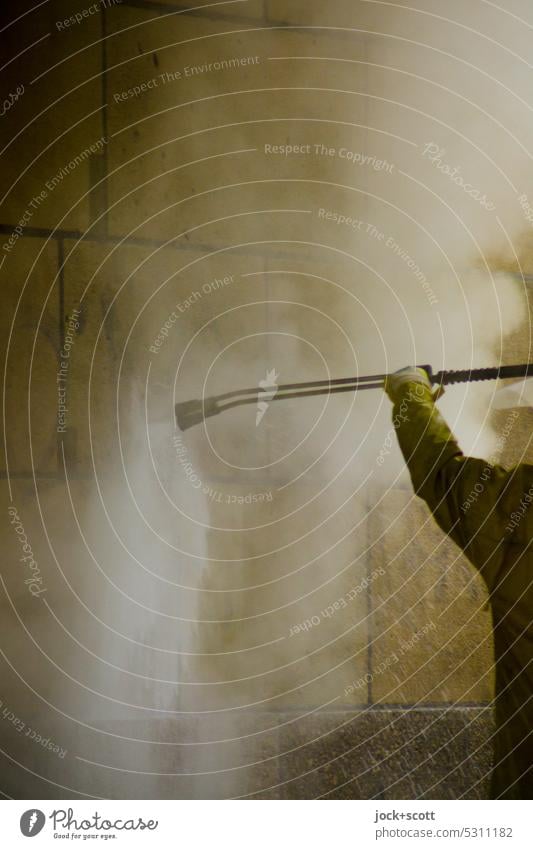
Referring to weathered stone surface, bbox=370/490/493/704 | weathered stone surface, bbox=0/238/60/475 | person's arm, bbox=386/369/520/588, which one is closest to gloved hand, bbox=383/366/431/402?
person's arm, bbox=386/369/520/588

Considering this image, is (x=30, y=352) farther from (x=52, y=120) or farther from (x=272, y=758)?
(x=272, y=758)

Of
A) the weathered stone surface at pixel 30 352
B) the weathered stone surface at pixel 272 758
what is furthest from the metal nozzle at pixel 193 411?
the weathered stone surface at pixel 272 758

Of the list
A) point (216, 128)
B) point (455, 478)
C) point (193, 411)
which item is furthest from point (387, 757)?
point (216, 128)

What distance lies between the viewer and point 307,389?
716mm

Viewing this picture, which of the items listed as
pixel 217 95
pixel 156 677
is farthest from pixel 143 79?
pixel 156 677

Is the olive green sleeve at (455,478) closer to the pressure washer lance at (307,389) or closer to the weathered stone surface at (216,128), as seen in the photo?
the pressure washer lance at (307,389)

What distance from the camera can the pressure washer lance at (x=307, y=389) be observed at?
686 millimetres

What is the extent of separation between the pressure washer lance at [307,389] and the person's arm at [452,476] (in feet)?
0.09

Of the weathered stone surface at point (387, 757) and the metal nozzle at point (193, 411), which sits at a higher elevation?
the metal nozzle at point (193, 411)

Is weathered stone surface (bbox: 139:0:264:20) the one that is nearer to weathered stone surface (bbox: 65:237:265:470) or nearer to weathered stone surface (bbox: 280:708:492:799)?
weathered stone surface (bbox: 65:237:265:470)

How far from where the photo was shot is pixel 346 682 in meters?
0.72

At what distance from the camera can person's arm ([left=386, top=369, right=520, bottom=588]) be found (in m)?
0.70

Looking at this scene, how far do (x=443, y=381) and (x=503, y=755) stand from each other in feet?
1.32
